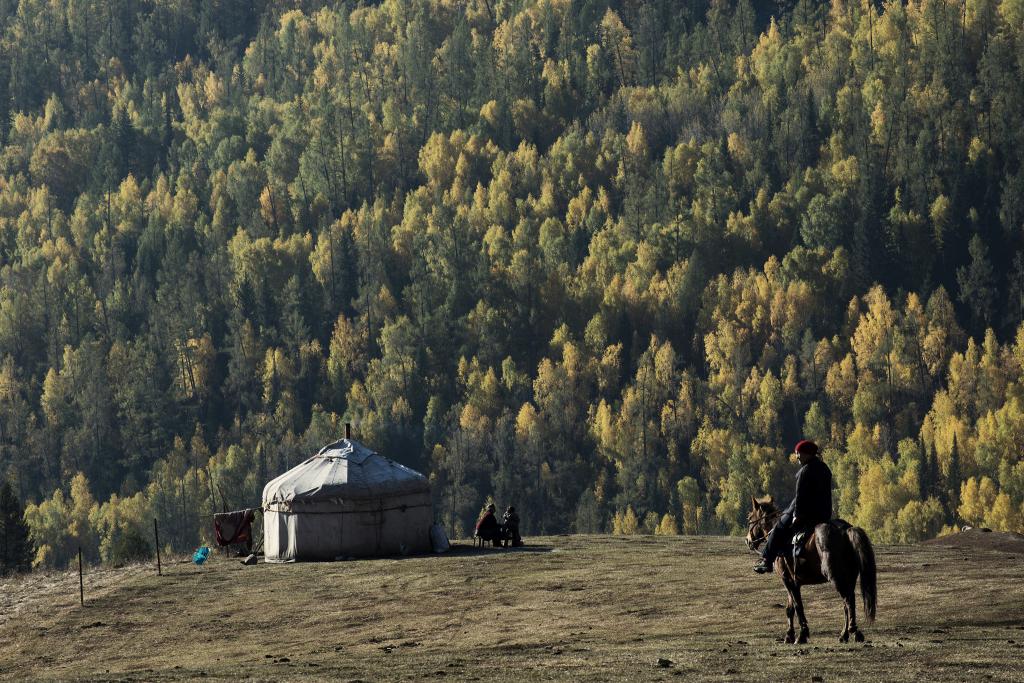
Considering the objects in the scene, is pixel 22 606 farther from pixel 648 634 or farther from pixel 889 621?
pixel 889 621

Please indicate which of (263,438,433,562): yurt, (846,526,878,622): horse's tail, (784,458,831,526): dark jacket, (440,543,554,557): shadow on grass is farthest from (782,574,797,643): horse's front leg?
(263,438,433,562): yurt

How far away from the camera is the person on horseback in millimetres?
32000

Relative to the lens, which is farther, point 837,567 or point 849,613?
point 849,613

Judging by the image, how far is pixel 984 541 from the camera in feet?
189

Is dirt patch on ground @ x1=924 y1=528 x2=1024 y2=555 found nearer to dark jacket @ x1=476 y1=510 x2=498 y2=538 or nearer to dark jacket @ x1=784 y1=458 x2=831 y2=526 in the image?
dark jacket @ x1=476 y1=510 x2=498 y2=538

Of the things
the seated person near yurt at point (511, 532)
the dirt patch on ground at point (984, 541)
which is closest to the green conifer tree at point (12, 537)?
the seated person near yurt at point (511, 532)

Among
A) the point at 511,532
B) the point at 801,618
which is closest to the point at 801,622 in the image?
the point at 801,618

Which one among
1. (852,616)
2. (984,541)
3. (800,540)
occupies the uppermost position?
(800,540)

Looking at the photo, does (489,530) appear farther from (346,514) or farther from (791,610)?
(791,610)

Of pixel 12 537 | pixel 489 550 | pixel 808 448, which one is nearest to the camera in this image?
pixel 808 448

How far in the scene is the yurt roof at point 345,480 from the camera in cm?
6184

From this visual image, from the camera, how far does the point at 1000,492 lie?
198m

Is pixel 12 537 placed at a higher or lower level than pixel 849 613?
higher

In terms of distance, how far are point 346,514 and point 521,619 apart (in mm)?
20357
